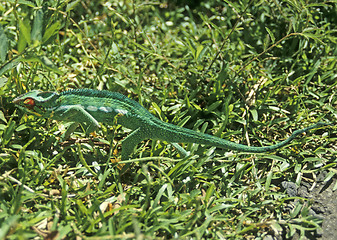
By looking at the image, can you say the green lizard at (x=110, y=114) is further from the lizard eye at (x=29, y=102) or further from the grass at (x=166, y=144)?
the grass at (x=166, y=144)

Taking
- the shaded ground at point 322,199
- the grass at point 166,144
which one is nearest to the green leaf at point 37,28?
the grass at point 166,144

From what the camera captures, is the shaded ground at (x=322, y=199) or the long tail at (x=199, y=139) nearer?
the shaded ground at (x=322, y=199)

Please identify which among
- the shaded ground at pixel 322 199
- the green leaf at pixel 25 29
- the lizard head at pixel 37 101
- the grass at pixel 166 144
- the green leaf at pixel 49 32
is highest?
the green leaf at pixel 25 29

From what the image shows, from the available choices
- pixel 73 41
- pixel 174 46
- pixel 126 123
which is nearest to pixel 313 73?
pixel 174 46

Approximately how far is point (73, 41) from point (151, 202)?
2122 mm

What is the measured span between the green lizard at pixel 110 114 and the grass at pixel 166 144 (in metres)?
0.15

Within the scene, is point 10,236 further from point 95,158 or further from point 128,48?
point 128,48

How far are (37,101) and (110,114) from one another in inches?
20.7

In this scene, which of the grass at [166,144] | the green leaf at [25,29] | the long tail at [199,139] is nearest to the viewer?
the green leaf at [25,29]

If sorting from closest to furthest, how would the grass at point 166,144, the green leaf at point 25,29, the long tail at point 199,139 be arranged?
the green leaf at point 25,29
the grass at point 166,144
the long tail at point 199,139

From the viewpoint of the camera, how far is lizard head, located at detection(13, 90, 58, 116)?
8.80ft

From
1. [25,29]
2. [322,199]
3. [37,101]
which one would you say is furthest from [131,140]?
[322,199]

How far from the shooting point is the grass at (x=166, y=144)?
A: 7.66 feet

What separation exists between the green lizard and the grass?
0.49 ft
